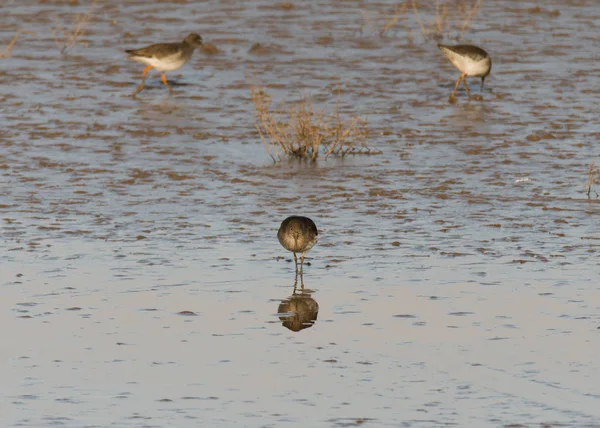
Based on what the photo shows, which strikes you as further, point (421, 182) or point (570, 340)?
point (421, 182)

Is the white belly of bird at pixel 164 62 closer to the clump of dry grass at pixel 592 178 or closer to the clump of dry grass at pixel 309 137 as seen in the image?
the clump of dry grass at pixel 309 137

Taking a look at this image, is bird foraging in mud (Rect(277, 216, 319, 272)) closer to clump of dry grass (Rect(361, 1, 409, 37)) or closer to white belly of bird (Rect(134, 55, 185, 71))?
white belly of bird (Rect(134, 55, 185, 71))

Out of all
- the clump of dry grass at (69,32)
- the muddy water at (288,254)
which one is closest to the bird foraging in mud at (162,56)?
the muddy water at (288,254)

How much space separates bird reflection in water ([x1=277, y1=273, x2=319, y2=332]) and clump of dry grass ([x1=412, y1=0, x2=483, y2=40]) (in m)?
16.2

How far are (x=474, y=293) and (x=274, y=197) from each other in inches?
166

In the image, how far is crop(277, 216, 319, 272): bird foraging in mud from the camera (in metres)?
10.6

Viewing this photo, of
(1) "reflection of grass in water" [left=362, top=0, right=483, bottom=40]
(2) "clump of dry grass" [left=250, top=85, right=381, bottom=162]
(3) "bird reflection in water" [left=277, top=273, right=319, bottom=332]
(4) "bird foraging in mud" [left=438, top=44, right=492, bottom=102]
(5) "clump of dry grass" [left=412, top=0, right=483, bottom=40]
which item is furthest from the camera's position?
(1) "reflection of grass in water" [left=362, top=0, right=483, bottom=40]

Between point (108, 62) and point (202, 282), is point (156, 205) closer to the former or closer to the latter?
point (202, 282)

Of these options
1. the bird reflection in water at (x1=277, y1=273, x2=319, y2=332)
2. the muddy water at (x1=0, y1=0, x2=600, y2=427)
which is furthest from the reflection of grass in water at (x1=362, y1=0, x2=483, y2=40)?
the bird reflection in water at (x1=277, y1=273, x2=319, y2=332)

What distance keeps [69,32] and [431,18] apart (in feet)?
25.8

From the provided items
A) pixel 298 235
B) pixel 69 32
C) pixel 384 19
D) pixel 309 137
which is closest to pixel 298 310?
pixel 298 235

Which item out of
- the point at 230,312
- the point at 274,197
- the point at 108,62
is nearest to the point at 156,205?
the point at 274,197

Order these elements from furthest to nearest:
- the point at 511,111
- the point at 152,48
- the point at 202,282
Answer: the point at 152,48 < the point at 511,111 < the point at 202,282

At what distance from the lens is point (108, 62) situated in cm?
2375
